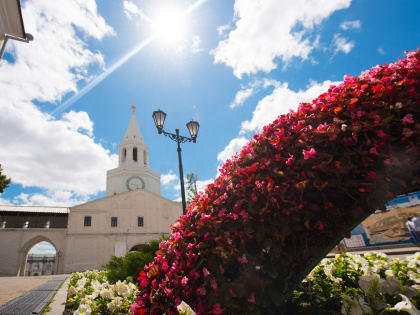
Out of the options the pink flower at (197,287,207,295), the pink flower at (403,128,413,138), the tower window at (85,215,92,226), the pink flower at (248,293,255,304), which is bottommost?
the pink flower at (248,293,255,304)

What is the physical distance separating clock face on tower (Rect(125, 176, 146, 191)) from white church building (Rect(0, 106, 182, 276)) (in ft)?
0.56

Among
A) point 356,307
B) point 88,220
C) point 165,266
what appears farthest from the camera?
point 88,220

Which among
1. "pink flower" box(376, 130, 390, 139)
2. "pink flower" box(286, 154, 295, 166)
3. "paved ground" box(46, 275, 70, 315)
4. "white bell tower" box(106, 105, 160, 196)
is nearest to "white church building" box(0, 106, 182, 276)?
"white bell tower" box(106, 105, 160, 196)

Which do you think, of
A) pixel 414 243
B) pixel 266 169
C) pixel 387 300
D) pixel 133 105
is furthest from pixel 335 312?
pixel 133 105

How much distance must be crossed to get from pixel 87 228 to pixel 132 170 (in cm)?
1191

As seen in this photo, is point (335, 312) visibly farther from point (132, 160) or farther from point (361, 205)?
point (132, 160)

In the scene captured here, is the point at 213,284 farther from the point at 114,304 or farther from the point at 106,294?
the point at 106,294

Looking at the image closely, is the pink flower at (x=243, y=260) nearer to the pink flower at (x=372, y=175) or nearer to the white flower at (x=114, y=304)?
the pink flower at (x=372, y=175)

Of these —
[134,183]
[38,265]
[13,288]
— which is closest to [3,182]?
[13,288]

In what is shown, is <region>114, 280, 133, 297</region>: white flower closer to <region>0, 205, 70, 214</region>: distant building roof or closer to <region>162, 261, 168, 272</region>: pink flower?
<region>162, 261, 168, 272</region>: pink flower

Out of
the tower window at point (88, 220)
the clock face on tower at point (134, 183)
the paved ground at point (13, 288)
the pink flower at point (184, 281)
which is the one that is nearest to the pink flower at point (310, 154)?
the pink flower at point (184, 281)

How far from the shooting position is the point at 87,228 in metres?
31.3

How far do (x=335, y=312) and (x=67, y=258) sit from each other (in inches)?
1383

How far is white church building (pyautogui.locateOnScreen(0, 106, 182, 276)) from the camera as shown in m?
28.6
